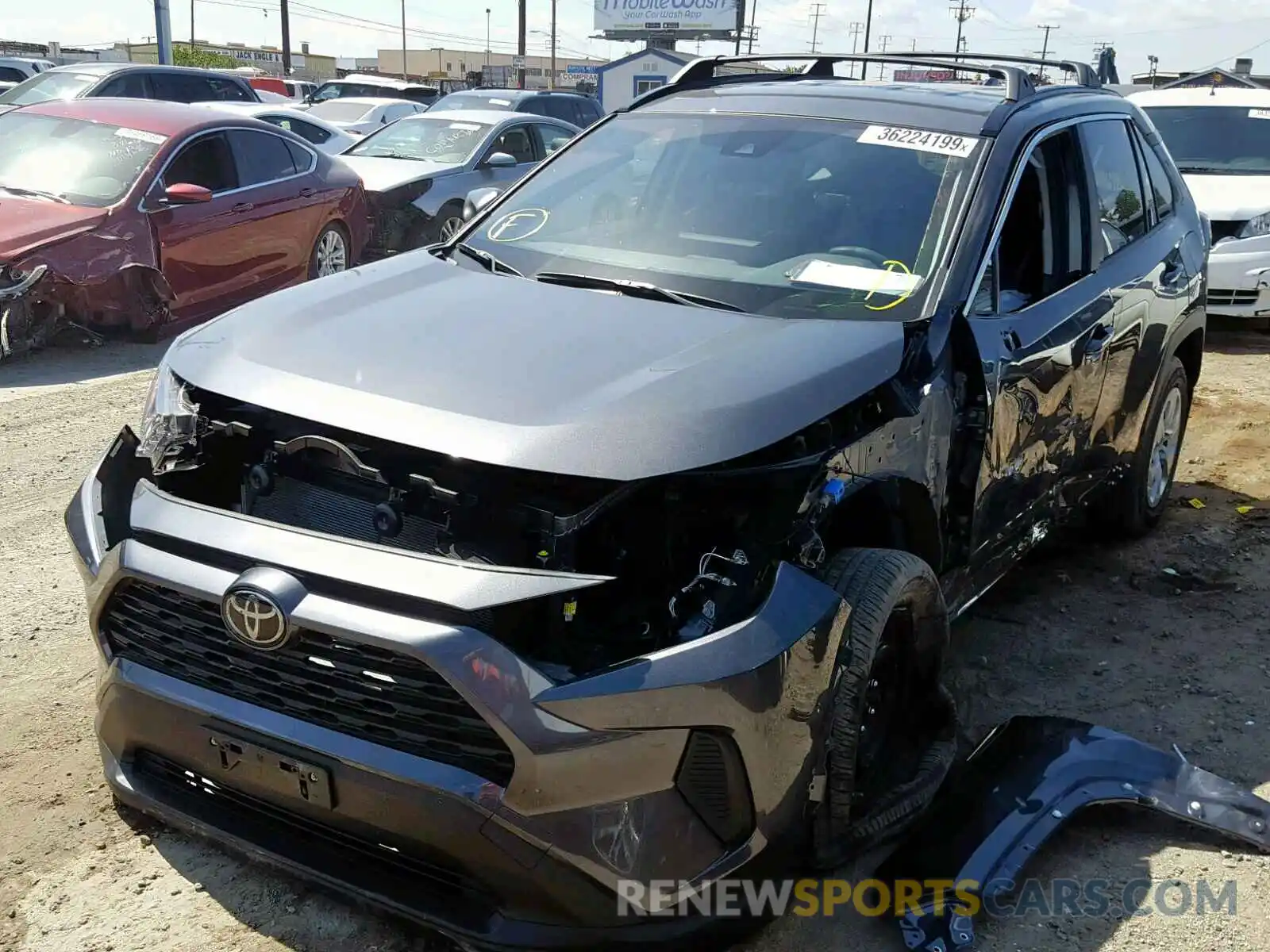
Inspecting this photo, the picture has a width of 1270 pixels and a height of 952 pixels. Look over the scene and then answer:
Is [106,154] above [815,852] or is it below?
above

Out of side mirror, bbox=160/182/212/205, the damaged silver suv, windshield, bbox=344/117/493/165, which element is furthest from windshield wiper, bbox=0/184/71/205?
the damaged silver suv

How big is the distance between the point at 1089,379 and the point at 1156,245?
1.05m

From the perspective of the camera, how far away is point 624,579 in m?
2.57

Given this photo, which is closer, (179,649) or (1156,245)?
(179,649)

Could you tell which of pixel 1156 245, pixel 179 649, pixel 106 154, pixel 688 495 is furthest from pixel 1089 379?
pixel 106 154

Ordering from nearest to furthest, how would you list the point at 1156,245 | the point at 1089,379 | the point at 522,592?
the point at 522,592 → the point at 1089,379 → the point at 1156,245

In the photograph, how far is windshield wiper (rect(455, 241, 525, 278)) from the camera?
3713mm

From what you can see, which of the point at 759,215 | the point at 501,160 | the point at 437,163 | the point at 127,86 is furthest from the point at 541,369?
the point at 127,86

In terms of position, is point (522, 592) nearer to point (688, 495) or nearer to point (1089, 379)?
point (688, 495)

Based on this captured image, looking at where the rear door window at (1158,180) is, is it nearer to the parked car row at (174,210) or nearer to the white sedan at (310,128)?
the parked car row at (174,210)

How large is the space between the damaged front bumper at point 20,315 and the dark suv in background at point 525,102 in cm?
617

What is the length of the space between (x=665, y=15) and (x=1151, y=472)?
53267 millimetres

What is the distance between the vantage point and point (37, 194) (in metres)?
8.04

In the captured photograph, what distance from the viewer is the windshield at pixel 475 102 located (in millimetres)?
13125
